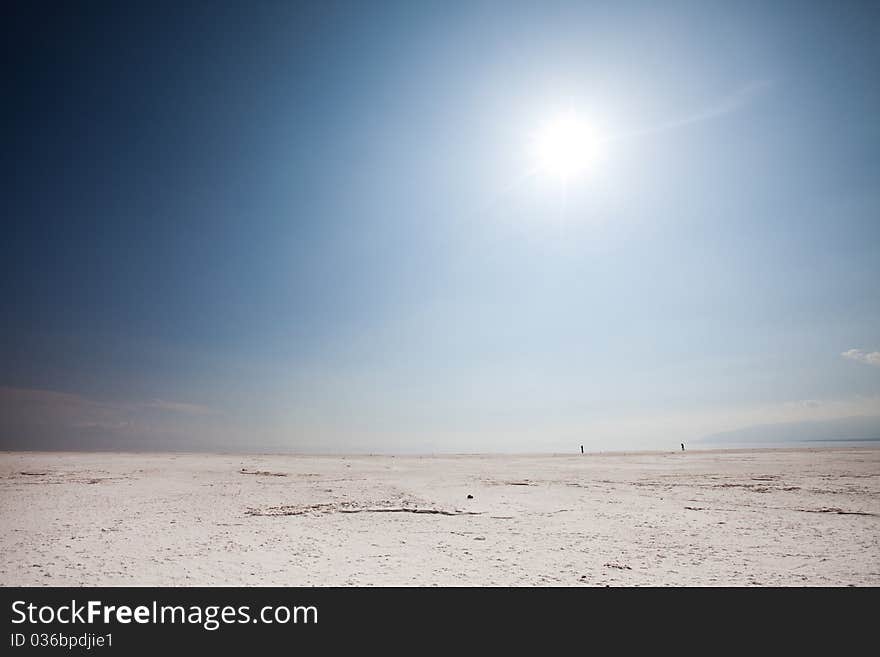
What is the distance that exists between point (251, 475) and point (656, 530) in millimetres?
19819
